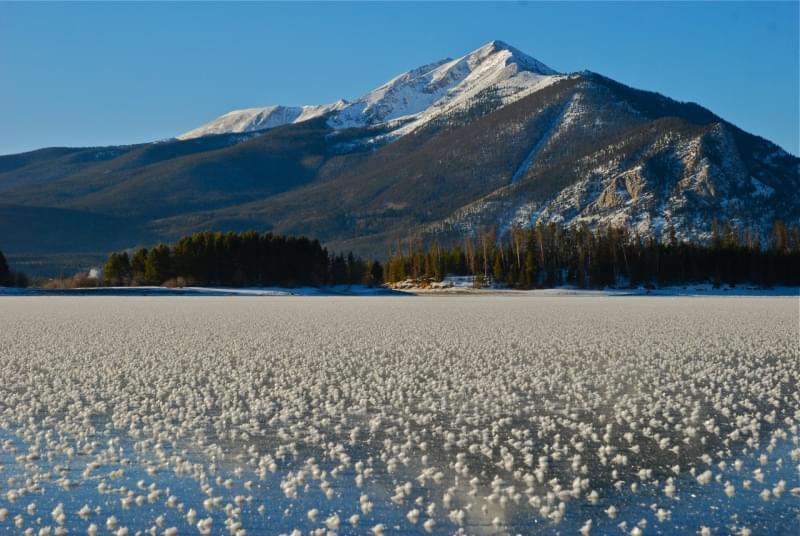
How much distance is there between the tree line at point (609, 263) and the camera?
105m

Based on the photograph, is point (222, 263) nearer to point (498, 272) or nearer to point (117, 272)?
point (117, 272)

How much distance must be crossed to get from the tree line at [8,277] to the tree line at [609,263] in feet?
178

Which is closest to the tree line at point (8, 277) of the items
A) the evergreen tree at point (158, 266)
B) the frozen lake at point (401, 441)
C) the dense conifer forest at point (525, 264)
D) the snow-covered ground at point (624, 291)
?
the dense conifer forest at point (525, 264)

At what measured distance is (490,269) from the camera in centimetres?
11356

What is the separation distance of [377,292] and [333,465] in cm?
9756

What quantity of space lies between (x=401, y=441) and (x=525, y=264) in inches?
3683

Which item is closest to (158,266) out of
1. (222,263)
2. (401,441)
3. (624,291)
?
(222,263)

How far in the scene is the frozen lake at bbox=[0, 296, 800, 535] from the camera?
888 centimetres

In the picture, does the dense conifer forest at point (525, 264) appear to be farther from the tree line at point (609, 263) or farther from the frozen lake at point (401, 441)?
the frozen lake at point (401, 441)

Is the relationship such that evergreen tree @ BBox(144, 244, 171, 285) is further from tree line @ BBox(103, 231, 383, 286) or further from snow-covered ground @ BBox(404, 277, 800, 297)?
snow-covered ground @ BBox(404, 277, 800, 297)

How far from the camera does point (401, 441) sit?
12234 millimetres

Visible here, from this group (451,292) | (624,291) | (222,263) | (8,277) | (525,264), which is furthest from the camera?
(222,263)

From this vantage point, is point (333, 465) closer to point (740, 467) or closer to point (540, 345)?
point (740, 467)

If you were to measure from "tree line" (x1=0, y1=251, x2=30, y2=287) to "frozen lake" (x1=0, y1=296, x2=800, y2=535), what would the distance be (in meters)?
90.0
